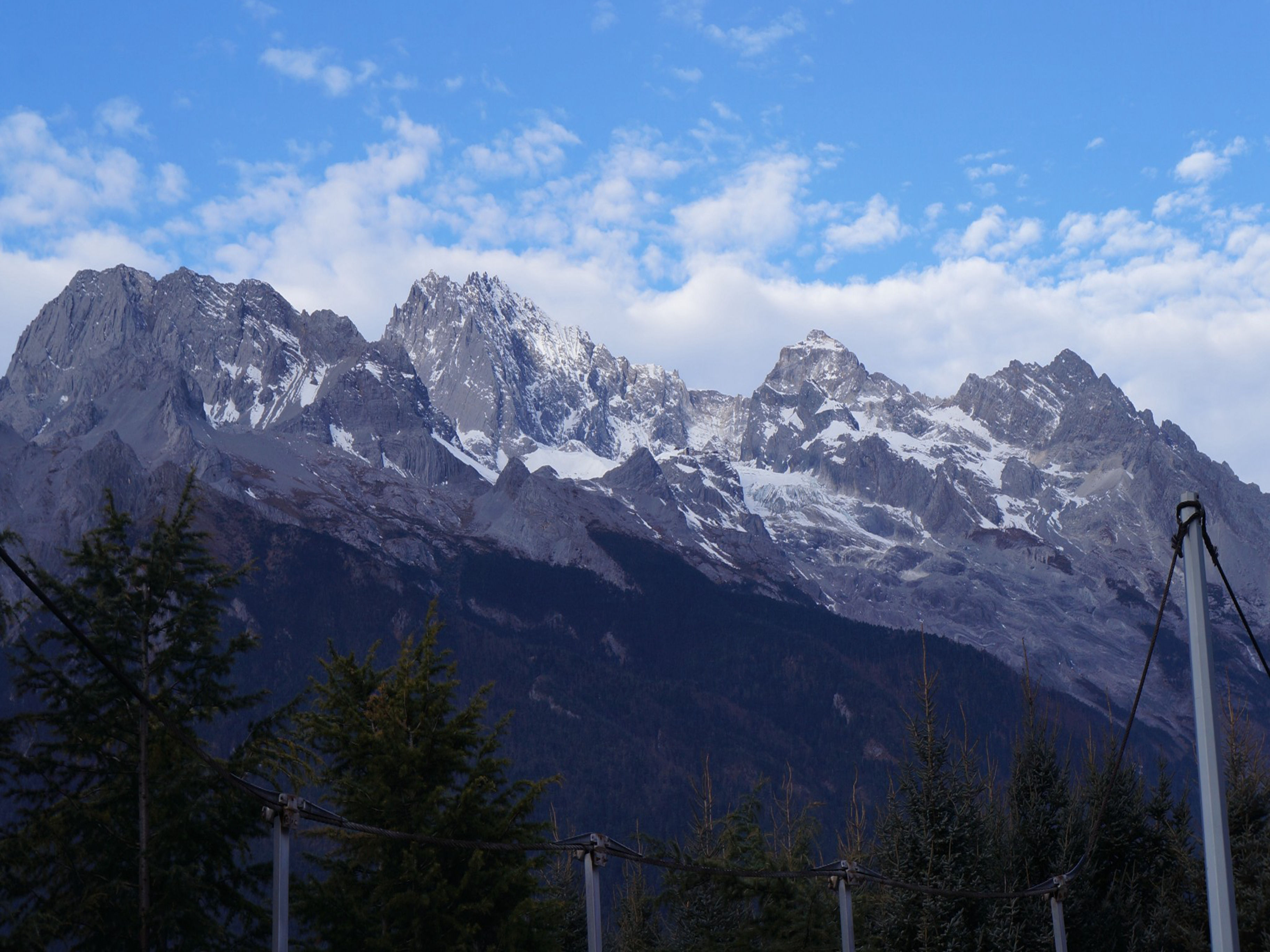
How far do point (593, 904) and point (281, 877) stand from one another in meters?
4.67

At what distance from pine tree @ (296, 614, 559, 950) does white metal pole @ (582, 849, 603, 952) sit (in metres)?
6.67

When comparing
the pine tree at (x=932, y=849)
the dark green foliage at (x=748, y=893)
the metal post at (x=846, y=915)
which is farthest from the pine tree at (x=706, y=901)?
the metal post at (x=846, y=915)

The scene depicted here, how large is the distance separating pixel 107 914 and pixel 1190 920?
2429 centimetres

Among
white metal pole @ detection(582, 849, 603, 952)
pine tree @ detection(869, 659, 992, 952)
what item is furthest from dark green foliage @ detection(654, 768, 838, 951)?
white metal pole @ detection(582, 849, 603, 952)

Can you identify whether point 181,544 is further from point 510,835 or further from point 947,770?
point 947,770

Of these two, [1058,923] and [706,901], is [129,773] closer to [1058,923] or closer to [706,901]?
[1058,923]

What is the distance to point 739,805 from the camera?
146ft

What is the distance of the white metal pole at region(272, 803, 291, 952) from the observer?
16859 millimetres

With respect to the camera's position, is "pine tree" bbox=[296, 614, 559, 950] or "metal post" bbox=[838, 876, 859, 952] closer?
"metal post" bbox=[838, 876, 859, 952]

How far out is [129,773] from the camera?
87.3 feet

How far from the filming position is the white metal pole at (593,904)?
760 inches

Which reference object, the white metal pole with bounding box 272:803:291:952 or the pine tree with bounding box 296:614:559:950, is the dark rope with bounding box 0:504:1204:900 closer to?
the white metal pole with bounding box 272:803:291:952

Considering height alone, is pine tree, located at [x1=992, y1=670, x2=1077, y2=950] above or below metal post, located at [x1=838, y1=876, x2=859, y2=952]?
above

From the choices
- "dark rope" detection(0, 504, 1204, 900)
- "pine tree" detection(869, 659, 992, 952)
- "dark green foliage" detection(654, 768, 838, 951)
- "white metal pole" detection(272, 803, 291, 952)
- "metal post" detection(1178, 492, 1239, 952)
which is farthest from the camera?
"dark green foliage" detection(654, 768, 838, 951)
